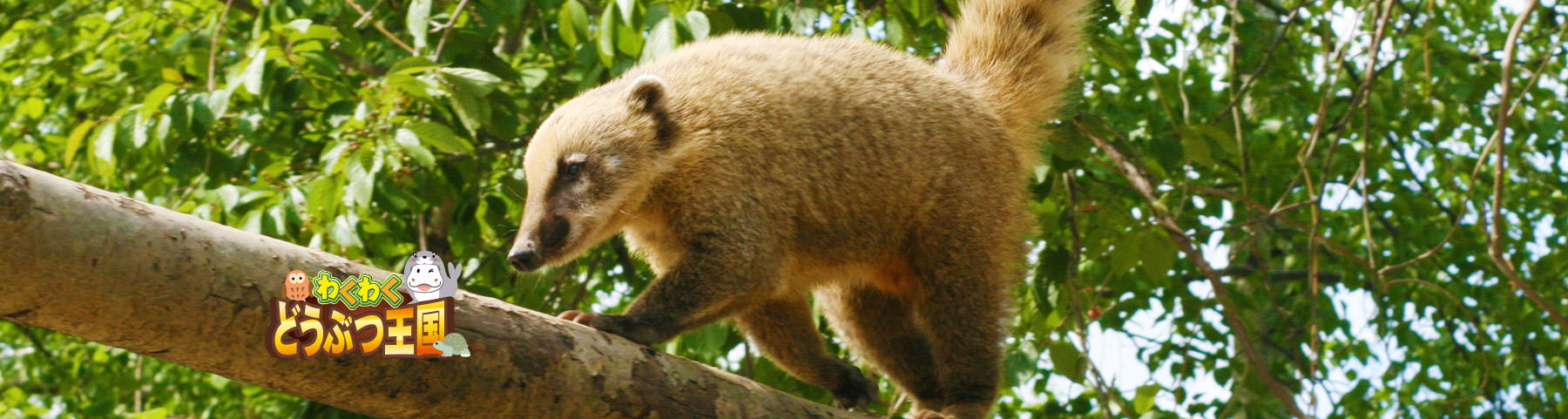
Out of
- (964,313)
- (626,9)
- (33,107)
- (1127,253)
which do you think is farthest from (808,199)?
(33,107)

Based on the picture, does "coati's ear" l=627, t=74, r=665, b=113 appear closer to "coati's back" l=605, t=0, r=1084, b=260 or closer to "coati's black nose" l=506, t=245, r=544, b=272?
"coati's back" l=605, t=0, r=1084, b=260

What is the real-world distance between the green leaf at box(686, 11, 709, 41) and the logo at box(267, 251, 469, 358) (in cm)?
144

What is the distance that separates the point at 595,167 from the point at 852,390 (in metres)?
1.08

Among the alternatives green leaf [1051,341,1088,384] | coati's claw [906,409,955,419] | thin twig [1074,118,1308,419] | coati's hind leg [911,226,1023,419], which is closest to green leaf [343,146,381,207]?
coati's hind leg [911,226,1023,419]

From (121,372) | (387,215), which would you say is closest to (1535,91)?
(387,215)

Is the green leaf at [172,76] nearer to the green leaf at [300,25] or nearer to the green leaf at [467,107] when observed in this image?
the green leaf at [300,25]

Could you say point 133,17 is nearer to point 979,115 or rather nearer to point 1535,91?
point 979,115

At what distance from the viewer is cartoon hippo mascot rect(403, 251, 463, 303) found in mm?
2324

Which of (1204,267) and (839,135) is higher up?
(839,135)

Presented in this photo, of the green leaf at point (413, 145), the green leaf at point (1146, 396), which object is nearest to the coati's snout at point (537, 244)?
the green leaf at point (413, 145)

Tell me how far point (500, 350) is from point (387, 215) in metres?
2.43

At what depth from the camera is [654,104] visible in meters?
3.33

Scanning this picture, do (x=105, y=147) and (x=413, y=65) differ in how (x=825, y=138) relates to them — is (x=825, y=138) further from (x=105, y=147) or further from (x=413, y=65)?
(x=105, y=147)

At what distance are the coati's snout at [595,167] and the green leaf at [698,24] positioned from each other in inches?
13.4
